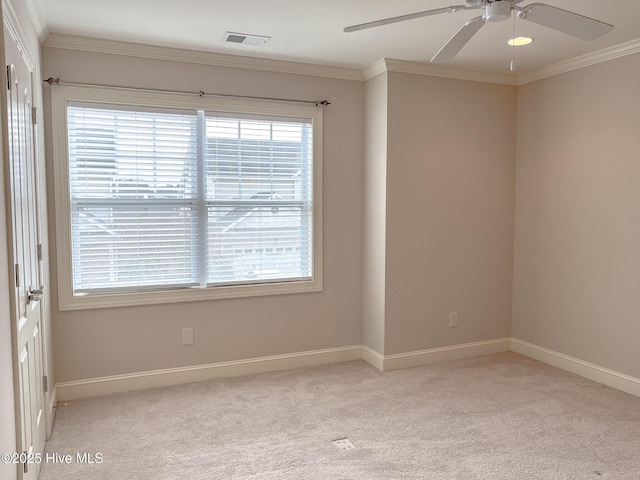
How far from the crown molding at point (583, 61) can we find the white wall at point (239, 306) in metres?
1.48

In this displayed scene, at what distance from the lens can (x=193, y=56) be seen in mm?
3572

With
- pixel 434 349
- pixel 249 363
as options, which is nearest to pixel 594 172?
pixel 434 349

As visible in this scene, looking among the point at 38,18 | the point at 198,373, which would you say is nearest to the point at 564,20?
the point at 38,18

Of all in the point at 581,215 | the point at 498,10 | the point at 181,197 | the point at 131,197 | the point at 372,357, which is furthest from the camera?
the point at 372,357

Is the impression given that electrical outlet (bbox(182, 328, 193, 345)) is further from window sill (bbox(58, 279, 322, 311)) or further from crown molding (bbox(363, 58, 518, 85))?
crown molding (bbox(363, 58, 518, 85))

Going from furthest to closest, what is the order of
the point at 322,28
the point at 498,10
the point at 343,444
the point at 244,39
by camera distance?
the point at 244,39
the point at 322,28
the point at 343,444
the point at 498,10

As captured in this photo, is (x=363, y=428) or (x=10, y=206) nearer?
(x=10, y=206)

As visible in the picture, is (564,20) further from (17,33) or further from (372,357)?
(372,357)

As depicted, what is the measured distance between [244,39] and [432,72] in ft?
5.17

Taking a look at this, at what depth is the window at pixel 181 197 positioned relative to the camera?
3365mm

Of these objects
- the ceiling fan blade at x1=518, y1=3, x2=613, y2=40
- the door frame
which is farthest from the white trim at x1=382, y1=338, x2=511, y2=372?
the ceiling fan blade at x1=518, y1=3, x2=613, y2=40

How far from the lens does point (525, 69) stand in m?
4.12

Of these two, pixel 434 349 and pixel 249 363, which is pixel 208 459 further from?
pixel 434 349

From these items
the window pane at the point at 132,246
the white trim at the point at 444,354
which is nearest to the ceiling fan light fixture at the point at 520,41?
the white trim at the point at 444,354
